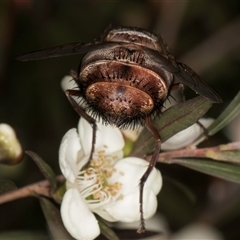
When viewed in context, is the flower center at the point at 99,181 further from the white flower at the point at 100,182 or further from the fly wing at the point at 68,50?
the fly wing at the point at 68,50

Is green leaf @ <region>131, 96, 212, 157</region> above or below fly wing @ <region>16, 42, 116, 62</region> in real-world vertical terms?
below

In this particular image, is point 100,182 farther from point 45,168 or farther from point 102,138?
point 45,168

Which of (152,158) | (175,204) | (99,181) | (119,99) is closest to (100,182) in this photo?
(99,181)

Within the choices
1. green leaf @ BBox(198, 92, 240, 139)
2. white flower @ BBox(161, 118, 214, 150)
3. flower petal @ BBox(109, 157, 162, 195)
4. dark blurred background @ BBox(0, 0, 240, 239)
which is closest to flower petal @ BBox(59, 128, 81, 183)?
flower petal @ BBox(109, 157, 162, 195)

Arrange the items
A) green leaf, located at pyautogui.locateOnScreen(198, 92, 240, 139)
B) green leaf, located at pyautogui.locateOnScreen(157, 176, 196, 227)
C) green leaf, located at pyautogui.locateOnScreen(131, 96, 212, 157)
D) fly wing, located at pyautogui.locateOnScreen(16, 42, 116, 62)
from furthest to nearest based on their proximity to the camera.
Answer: green leaf, located at pyautogui.locateOnScreen(157, 176, 196, 227) → green leaf, located at pyautogui.locateOnScreen(198, 92, 240, 139) → green leaf, located at pyautogui.locateOnScreen(131, 96, 212, 157) → fly wing, located at pyautogui.locateOnScreen(16, 42, 116, 62)

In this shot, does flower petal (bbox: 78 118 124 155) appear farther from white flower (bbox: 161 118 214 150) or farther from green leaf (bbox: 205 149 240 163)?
green leaf (bbox: 205 149 240 163)

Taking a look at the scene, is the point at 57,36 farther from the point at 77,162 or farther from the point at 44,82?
the point at 77,162

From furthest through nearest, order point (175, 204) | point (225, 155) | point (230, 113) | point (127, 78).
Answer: point (175, 204), point (230, 113), point (225, 155), point (127, 78)

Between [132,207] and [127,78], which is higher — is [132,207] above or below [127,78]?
below
